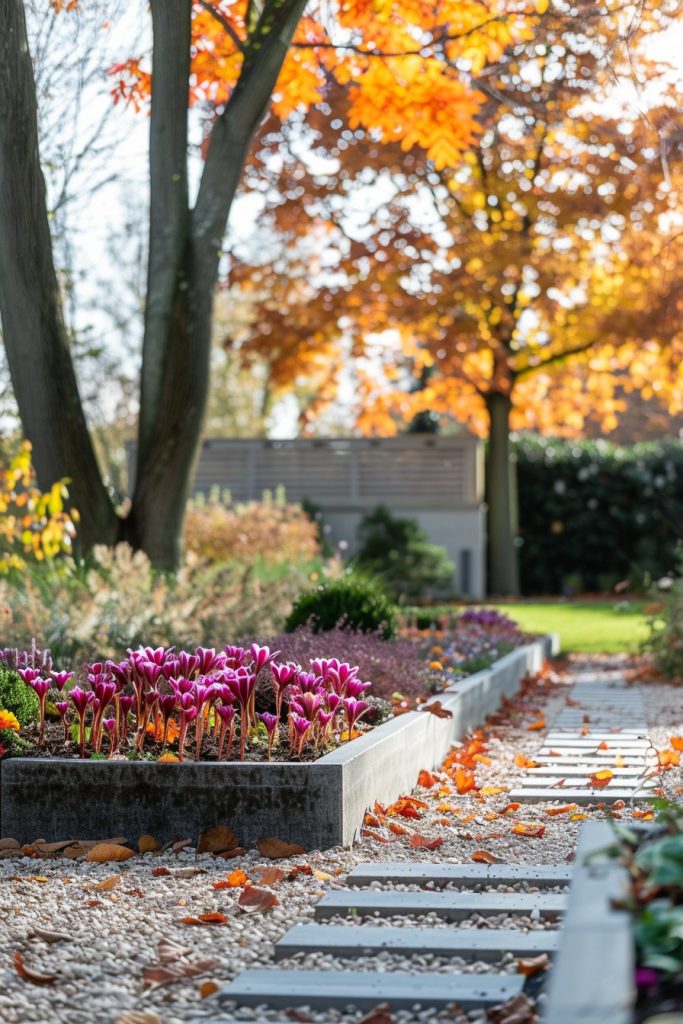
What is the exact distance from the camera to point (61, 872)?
14.2 ft

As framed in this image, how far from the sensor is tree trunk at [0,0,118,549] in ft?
23.4

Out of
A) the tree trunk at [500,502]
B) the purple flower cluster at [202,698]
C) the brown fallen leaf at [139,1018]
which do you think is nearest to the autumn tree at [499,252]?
the tree trunk at [500,502]

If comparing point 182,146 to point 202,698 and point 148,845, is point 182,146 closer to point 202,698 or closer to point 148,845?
point 202,698

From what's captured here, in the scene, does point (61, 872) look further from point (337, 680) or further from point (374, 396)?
point (374, 396)

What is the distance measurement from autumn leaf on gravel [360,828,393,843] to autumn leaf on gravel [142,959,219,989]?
1.46m

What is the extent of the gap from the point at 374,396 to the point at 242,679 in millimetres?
17143

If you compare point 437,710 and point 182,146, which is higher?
point 182,146

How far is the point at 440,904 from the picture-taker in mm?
3484

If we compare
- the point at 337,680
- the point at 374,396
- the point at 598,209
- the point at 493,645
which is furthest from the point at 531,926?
the point at 374,396

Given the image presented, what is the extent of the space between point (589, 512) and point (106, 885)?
18056 millimetres

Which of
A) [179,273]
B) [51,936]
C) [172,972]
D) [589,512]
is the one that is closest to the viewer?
[172,972]

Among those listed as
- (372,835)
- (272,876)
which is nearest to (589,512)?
(372,835)

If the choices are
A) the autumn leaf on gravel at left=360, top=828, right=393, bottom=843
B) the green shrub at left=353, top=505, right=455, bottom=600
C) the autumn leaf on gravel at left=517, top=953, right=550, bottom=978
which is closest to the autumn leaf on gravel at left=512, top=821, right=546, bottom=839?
the autumn leaf on gravel at left=360, top=828, right=393, bottom=843

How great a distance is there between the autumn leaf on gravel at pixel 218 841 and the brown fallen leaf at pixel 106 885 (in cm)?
47
